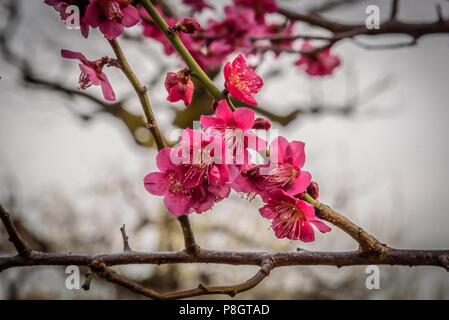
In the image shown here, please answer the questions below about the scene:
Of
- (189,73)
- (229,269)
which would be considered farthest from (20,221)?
(189,73)

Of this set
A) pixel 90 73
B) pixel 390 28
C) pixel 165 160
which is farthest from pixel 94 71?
pixel 390 28

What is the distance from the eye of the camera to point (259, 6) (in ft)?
6.88

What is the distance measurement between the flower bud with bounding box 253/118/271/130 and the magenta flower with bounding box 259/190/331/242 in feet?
0.48

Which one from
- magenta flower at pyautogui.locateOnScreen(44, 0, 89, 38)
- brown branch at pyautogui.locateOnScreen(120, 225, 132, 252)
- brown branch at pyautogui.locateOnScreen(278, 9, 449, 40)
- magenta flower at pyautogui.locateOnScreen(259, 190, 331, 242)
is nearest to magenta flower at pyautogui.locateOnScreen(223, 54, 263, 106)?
magenta flower at pyautogui.locateOnScreen(259, 190, 331, 242)

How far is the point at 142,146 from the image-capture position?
3746mm

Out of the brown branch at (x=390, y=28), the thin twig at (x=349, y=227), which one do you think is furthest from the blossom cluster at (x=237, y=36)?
the thin twig at (x=349, y=227)

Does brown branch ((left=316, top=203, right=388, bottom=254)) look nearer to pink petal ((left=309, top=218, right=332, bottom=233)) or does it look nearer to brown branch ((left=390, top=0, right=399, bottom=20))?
pink petal ((left=309, top=218, right=332, bottom=233))

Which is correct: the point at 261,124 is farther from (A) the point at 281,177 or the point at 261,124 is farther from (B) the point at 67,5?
(B) the point at 67,5

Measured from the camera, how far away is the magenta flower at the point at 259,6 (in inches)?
80.0

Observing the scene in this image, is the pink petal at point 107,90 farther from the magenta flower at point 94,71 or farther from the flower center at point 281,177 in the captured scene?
the flower center at point 281,177

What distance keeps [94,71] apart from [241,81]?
34 cm
